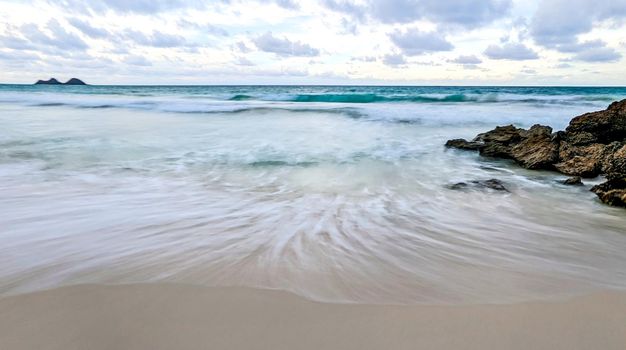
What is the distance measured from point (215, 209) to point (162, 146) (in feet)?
17.3

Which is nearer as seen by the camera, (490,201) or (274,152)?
(490,201)

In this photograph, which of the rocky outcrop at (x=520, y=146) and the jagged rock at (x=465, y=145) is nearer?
the rocky outcrop at (x=520, y=146)

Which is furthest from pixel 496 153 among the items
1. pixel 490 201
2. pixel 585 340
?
pixel 585 340

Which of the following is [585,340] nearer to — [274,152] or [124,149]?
[274,152]

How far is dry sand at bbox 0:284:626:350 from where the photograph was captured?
69.8 inches

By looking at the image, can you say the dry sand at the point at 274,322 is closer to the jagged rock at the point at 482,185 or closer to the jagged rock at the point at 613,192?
the jagged rock at the point at 613,192

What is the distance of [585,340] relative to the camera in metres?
1.81

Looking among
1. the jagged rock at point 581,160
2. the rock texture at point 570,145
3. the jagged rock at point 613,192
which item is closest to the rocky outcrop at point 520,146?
the rock texture at point 570,145

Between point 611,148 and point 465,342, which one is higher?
point 611,148

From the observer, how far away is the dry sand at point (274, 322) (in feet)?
5.82

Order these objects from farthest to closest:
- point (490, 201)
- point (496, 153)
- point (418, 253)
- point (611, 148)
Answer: point (496, 153), point (611, 148), point (490, 201), point (418, 253)

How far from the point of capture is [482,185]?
5.14m

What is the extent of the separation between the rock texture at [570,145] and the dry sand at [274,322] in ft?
12.1

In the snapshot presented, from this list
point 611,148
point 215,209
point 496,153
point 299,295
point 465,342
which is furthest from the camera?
point 496,153
